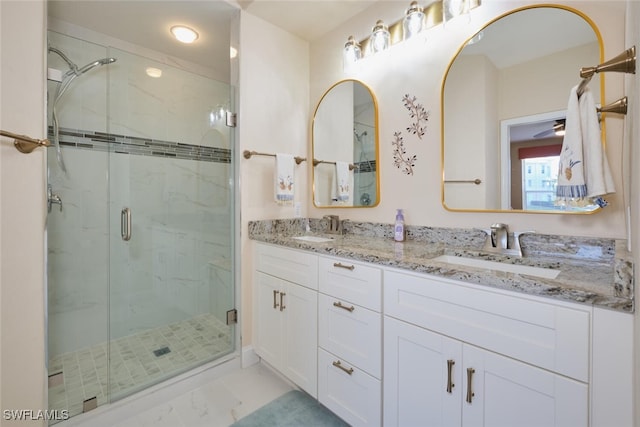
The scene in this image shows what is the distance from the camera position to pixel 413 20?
1564mm

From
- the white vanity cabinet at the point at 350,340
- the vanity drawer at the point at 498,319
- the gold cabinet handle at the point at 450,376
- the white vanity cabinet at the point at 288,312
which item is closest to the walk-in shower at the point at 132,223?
the white vanity cabinet at the point at 288,312

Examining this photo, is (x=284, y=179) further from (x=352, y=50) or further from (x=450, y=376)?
(x=450, y=376)

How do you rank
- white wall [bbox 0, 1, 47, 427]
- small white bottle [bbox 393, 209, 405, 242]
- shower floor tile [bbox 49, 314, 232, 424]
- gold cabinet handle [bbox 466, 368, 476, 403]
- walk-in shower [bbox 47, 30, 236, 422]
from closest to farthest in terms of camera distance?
1. gold cabinet handle [bbox 466, 368, 476, 403]
2. white wall [bbox 0, 1, 47, 427]
3. shower floor tile [bbox 49, 314, 232, 424]
4. small white bottle [bbox 393, 209, 405, 242]
5. walk-in shower [bbox 47, 30, 236, 422]

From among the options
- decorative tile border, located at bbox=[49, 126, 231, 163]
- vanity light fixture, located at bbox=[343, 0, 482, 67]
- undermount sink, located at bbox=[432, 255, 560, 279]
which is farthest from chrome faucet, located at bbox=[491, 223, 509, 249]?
decorative tile border, located at bbox=[49, 126, 231, 163]

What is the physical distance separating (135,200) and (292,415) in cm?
179

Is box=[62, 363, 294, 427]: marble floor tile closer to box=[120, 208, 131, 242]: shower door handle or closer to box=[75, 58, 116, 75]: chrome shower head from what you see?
box=[120, 208, 131, 242]: shower door handle

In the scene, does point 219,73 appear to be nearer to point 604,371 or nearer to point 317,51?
point 317,51

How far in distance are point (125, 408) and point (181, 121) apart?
196cm

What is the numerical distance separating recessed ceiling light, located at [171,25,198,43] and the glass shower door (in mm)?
273

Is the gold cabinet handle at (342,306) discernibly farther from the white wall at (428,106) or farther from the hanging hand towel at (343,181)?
the hanging hand towel at (343,181)

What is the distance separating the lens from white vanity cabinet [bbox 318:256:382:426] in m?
1.20

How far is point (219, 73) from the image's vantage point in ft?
7.77

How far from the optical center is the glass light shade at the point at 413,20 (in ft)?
5.08

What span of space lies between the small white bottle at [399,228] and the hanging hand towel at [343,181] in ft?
1.52
